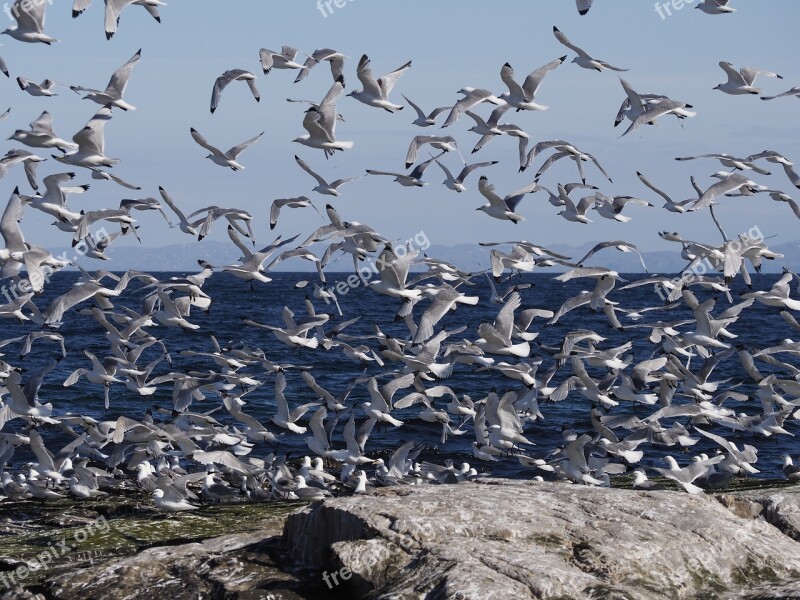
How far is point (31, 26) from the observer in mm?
17828

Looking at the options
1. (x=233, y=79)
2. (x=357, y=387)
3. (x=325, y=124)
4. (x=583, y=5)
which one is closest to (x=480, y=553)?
(x=583, y=5)

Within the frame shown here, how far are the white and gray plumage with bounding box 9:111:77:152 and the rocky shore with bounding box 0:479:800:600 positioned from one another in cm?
812

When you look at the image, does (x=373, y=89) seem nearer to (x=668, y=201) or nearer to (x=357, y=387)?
(x=668, y=201)

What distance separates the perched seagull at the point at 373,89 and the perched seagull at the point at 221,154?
2.28 m

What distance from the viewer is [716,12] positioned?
57.8ft

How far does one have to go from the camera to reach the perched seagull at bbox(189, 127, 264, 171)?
2020 cm

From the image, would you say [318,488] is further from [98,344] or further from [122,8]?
[98,344]

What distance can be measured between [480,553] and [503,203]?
10.5 metres

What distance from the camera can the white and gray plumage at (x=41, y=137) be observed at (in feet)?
61.5

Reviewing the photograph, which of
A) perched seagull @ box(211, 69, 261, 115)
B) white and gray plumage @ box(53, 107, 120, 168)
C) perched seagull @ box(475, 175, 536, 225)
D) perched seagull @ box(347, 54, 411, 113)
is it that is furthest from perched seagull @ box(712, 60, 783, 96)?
white and gray plumage @ box(53, 107, 120, 168)

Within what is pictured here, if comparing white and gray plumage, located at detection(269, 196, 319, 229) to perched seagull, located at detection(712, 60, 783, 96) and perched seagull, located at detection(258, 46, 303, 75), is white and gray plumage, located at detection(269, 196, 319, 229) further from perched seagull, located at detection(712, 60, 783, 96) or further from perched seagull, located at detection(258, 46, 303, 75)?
perched seagull, located at detection(712, 60, 783, 96)

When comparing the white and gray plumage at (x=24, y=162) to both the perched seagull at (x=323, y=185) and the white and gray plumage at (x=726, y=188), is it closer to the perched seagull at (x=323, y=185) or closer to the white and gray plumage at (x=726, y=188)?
the perched seagull at (x=323, y=185)

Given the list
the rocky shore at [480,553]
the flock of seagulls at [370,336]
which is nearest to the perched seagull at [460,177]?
the flock of seagulls at [370,336]

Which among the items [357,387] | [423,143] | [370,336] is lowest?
[357,387]
